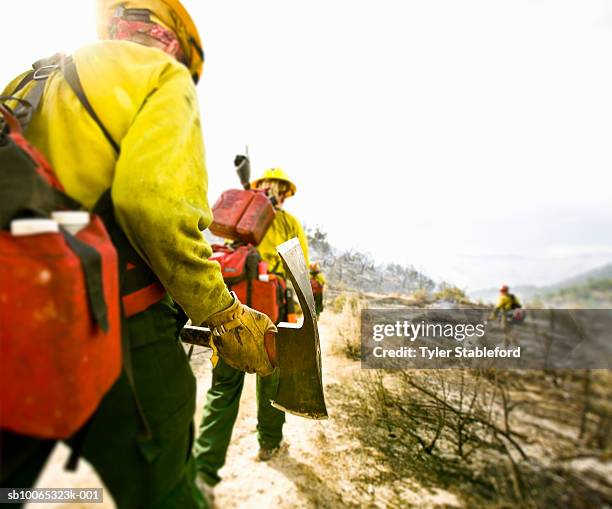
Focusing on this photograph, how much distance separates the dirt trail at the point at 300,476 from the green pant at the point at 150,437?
1.47m

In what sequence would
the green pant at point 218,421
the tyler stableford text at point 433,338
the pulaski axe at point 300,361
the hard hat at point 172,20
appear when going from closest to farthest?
the pulaski axe at point 300,361, the hard hat at point 172,20, the green pant at point 218,421, the tyler stableford text at point 433,338

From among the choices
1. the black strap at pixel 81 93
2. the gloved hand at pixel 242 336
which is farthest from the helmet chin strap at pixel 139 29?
the gloved hand at pixel 242 336

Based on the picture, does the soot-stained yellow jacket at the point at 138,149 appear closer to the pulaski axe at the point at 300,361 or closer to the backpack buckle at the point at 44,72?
the backpack buckle at the point at 44,72

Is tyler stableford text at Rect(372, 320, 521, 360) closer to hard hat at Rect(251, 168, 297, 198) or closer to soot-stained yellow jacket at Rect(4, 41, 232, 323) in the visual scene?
hard hat at Rect(251, 168, 297, 198)

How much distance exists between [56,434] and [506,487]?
8.26ft

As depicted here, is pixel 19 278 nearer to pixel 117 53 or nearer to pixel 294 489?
pixel 117 53

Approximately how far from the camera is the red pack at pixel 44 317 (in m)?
0.59

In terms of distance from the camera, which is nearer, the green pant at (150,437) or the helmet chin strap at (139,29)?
the green pant at (150,437)

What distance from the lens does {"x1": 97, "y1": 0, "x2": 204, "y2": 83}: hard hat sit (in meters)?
1.24

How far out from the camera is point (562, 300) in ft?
9.30

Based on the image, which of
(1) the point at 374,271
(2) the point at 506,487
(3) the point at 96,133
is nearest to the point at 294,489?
(2) the point at 506,487

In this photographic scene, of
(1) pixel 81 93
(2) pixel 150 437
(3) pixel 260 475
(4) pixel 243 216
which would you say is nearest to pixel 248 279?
(4) pixel 243 216

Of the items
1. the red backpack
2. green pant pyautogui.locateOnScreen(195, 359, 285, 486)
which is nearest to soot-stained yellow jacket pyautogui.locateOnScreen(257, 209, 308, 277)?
green pant pyautogui.locateOnScreen(195, 359, 285, 486)

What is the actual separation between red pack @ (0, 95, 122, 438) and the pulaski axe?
1.94 feet
